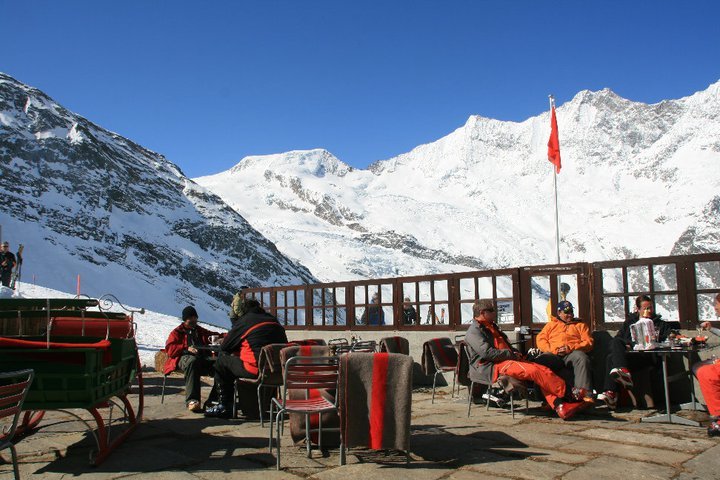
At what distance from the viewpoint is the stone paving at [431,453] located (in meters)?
4.21

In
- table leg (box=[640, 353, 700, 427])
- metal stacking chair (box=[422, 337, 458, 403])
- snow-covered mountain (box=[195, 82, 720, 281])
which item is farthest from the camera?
snow-covered mountain (box=[195, 82, 720, 281])

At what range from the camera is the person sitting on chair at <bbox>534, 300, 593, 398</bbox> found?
644cm

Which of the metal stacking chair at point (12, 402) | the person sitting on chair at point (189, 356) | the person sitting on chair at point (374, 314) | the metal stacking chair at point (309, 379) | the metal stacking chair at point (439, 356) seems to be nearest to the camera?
the metal stacking chair at point (12, 402)

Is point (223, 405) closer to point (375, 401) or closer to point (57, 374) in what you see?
point (57, 374)

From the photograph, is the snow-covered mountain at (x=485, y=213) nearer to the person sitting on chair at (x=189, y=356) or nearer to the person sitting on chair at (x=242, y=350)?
the person sitting on chair at (x=189, y=356)

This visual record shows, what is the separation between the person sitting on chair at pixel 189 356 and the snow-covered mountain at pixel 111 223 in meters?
33.5

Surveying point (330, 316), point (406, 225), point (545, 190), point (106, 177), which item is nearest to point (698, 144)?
point (545, 190)

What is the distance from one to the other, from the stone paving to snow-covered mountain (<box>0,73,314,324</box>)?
3544 centimetres

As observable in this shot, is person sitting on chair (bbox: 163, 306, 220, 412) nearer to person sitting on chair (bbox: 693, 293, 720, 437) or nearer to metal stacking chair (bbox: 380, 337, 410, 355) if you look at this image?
metal stacking chair (bbox: 380, 337, 410, 355)

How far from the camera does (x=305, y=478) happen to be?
4.12 metres

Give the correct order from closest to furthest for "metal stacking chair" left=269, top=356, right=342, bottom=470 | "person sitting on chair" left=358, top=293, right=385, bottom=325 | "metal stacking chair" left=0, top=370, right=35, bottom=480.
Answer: "metal stacking chair" left=0, top=370, right=35, bottom=480, "metal stacking chair" left=269, top=356, right=342, bottom=470, "person sitting on chair" left=358, top=293, right=385, bottom=325

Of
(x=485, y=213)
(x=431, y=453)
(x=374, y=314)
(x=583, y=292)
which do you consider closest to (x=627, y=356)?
(x=583, y=292)


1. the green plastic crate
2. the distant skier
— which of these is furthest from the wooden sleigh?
the distant skier

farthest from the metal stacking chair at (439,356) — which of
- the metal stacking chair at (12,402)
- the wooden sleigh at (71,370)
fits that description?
the metal stacking chair at (12,402)
